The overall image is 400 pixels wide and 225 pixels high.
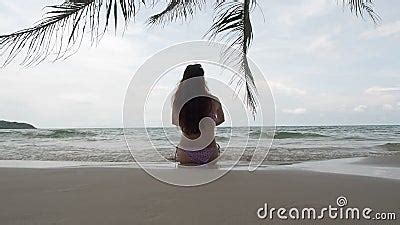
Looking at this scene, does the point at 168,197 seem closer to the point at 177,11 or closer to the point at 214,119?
the point at 177,11

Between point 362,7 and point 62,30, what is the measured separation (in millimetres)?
2472

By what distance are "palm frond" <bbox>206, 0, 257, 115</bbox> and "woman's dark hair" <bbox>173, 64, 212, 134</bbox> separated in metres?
0.62

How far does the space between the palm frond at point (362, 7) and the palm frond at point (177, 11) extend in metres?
1.22

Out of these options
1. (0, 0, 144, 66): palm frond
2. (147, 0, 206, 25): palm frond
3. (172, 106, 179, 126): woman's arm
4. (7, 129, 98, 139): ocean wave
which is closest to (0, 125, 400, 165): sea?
(7, 129, 98, 139): ocean wave

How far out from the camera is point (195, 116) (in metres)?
4.08

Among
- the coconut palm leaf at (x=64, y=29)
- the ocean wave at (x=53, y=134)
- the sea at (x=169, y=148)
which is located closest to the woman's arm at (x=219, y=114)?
the sea at (x=169, y=148)

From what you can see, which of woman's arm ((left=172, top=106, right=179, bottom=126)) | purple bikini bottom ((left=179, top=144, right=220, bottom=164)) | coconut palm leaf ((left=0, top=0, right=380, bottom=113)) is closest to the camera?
coconut palm leaf ((left=0, top=0, right=380, bottom=113))

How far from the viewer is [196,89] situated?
4.16 metres

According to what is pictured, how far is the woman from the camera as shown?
388 centimetres

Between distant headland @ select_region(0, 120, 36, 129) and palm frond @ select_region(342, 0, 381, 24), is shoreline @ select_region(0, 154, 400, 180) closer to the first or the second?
palm frond @ select_region(342, 0, 381, 24)

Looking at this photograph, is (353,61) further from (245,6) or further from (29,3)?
(29,3)

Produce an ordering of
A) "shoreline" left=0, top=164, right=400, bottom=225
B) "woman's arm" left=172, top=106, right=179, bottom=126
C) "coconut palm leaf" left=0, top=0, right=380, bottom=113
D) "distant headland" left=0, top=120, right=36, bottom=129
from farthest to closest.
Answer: "distant headland" left=0, top=120, right=36, bottom=129, "woman's arm" left=172, top=106, right=179, bottom=126, "coconut palm leaf" left=0, top=0, right=380, bottom=113, "shoreline" left=0, top=164, right=400, bottom=225

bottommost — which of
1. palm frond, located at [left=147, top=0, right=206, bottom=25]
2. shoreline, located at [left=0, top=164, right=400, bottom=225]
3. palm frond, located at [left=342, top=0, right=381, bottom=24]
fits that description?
shoreline, located at [left=0, top=164, right=400, bottom=225]

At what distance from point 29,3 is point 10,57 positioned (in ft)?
3.89
